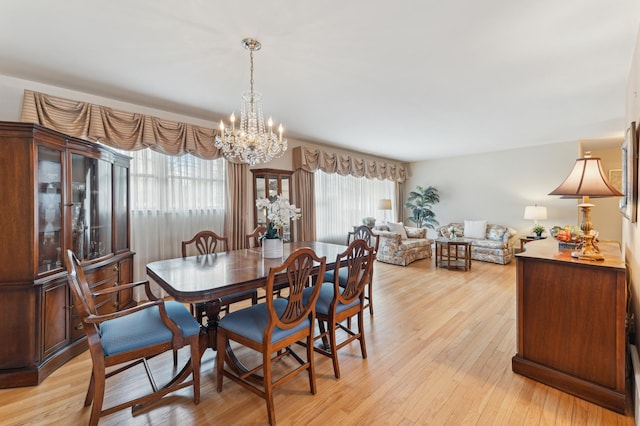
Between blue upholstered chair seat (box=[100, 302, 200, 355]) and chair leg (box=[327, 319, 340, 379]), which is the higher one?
blue upholstered chair seat (box=[100, 302, 200, 355])

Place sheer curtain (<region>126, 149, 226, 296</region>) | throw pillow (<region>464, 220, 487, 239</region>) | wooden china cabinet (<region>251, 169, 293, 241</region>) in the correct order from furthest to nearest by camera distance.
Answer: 1. throw pillow (<region>464, 220, 487, 239</region>)
2. wooden china cabinet (<region>251, 169, 293, 241</region>)
3. sheer curtain (<region>126, 149, 226, 296</region>)

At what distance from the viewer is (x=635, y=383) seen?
1597 mm

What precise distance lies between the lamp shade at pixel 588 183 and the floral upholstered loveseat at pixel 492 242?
3789 mm

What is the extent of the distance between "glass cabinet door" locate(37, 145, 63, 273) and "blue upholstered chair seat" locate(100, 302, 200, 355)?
88 cm

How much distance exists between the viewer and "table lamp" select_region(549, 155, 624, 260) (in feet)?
5.96

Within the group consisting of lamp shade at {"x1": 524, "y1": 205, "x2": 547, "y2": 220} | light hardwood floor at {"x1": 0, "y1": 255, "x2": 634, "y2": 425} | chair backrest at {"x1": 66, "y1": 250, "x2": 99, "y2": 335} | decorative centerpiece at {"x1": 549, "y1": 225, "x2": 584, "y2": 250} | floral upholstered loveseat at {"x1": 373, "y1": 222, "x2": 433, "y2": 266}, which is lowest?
light hardwood floor at {"x1": 0, "y1": 255, "x2": 634, "y2": 425}

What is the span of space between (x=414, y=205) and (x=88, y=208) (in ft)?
22.4

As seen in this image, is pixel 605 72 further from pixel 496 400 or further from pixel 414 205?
pixel 414 205

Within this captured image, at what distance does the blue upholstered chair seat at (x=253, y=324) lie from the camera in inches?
66.2

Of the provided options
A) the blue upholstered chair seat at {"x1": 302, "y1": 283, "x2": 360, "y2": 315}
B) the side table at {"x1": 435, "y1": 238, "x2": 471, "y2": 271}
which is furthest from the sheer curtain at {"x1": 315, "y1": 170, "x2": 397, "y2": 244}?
the blue upholstered chair seat at {"x1": 302, "y1": 283, "x2": 360, "y2": 315}

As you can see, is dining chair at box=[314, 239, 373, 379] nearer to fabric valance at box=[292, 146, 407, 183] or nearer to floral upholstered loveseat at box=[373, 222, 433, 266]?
floral upholstered loveseat at box=[373, 222, 433, 266]

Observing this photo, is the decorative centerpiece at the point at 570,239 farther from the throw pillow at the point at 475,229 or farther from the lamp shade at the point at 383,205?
the lamp shade at the point at 383,205

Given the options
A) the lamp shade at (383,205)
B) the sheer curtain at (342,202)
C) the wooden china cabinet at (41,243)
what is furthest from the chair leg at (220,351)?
the lamp shade at (383,205)

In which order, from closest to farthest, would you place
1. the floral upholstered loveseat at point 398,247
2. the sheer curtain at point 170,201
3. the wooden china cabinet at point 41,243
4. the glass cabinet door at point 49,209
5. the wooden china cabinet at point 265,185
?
1. the wooden china cabinet at point 41,243
2. the glass cabinet door at point 49,209
3. the sheer curtain at point 170,201
4. the wooden china cabinet at point 265,185
5. the floral upholstered loveseat at point 398,247
